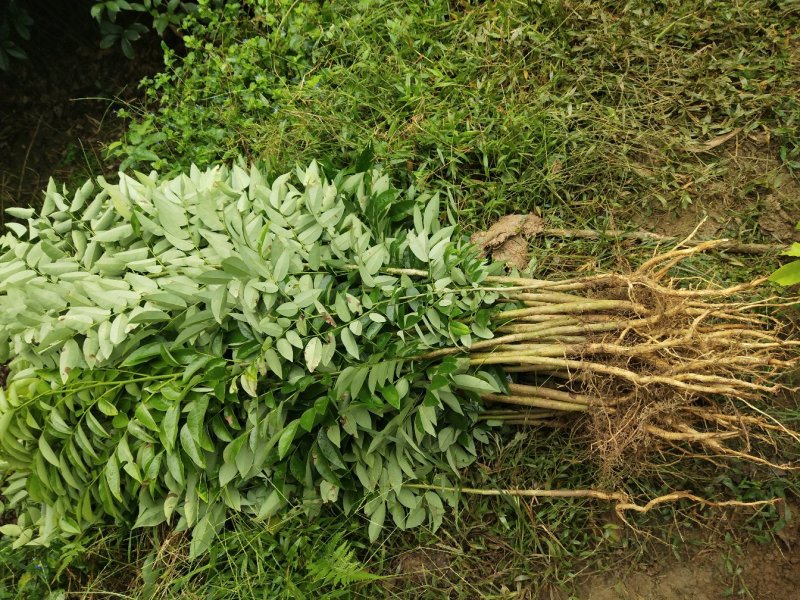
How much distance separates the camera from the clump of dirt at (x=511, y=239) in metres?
2.80

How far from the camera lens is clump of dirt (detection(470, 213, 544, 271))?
9.20 feet

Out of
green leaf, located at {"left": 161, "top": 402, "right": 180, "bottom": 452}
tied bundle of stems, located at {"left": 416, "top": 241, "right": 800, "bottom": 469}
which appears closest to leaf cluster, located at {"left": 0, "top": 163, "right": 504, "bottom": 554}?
green leaf, located at {"left": 161, "top": 402, "right": 180, "bottom": 452}

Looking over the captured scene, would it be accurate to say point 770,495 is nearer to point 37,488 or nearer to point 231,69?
point 37,488

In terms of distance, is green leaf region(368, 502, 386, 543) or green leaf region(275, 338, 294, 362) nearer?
green leaf region(275, 338, 294, 362)

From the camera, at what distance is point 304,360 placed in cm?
227

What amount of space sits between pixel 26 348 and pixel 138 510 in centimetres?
76

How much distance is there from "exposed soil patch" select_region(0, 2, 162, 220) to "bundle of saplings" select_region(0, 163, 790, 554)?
1.68 m

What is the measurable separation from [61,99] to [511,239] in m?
3.08

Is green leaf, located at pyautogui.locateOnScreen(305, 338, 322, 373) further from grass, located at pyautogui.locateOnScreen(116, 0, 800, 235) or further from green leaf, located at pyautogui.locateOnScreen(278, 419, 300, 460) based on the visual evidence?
grass, located at pyautogui.locateOnScreen(116, 0, 800, 235)

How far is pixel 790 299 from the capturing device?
8.30ft

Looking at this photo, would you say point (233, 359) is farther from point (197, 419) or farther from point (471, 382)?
point (471, 382)

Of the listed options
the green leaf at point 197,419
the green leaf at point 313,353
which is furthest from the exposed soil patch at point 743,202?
the green leaf at point 197,419

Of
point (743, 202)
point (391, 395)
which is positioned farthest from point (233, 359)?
point (743, 202)

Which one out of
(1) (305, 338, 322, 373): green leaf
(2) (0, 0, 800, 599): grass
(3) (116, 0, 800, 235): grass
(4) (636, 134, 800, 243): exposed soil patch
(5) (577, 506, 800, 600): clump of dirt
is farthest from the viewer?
(3) (116, 0, 800, 235): grass
